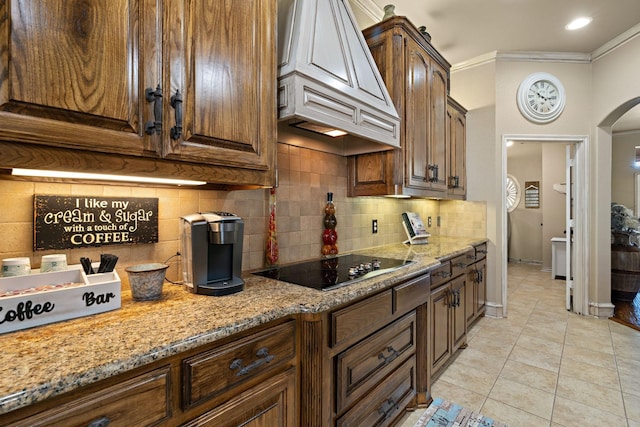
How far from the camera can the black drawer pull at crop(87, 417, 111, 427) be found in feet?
2.13

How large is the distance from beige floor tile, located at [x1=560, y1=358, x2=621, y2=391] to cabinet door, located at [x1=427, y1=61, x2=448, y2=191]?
1.65 m

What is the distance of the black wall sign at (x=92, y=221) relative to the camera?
1019 millimetres

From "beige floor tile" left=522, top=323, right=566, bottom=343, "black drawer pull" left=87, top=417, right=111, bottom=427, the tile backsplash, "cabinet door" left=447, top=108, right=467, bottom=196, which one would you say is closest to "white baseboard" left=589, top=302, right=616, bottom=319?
"beige floor tile" left=522, top=323, right=566, bottom=343

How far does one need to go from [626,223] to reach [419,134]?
12.7 feet

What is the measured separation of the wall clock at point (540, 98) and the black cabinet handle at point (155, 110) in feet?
12.3

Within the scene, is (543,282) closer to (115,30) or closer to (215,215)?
(215,215)

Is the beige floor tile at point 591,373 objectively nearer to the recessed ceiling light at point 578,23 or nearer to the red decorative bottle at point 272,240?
the red decorative bottle at point 272,240

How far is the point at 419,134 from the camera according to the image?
7.72 ft

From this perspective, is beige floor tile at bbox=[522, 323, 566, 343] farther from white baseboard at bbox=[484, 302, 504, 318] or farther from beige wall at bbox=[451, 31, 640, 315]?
beige wall at bbox=[451, 31, 640, 315]

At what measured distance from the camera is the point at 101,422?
66cm

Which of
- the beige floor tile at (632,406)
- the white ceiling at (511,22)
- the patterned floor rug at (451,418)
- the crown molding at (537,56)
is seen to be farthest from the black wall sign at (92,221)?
the crown molding at (537,56)

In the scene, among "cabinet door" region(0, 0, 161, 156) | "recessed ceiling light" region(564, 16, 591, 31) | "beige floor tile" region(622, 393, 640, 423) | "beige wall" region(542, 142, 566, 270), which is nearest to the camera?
"cabinet door" region(0, 0, 161, 156)

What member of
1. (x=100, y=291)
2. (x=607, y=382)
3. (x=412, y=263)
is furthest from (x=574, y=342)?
(x=100, y=291)

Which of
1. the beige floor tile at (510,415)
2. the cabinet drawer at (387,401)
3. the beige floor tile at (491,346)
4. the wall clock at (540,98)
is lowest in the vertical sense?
the beige floor tile at (510,415)
